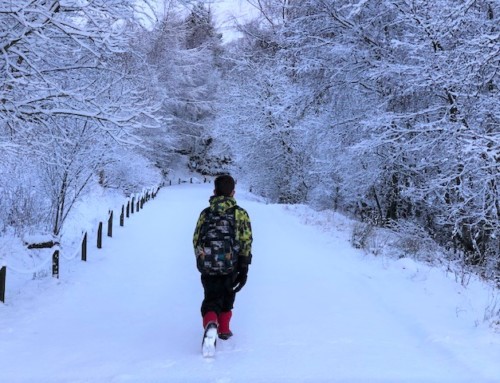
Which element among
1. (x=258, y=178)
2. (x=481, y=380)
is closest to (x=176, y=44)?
(x=258, y=178)

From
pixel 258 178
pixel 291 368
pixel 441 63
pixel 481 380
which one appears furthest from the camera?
pixel 258 178

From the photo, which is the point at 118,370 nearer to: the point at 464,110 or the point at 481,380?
the point at 481,380

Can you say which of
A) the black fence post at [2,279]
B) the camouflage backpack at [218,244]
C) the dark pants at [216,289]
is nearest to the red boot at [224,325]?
the dark pants at [216,289]

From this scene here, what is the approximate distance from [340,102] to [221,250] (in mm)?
9762

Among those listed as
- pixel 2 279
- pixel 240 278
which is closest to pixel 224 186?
pixel 240 278

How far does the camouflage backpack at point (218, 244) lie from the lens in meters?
4.59

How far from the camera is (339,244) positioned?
10734mm

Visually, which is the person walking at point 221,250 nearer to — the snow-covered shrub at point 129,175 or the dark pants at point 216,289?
the dark pants at point 216,289

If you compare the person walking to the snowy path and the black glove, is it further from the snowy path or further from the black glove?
the snowy path

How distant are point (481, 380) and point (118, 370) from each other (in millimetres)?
3224

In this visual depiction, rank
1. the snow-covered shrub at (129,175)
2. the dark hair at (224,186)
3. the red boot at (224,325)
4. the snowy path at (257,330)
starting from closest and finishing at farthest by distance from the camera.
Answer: the snowy path at (257,330), the dark hair at (224,186), the red boot at (224,325), the snow-covered shrub at (129,175)

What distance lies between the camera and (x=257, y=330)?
5289mm

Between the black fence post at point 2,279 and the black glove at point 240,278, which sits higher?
the black glove at point 240,278

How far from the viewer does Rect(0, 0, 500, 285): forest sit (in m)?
5.89
